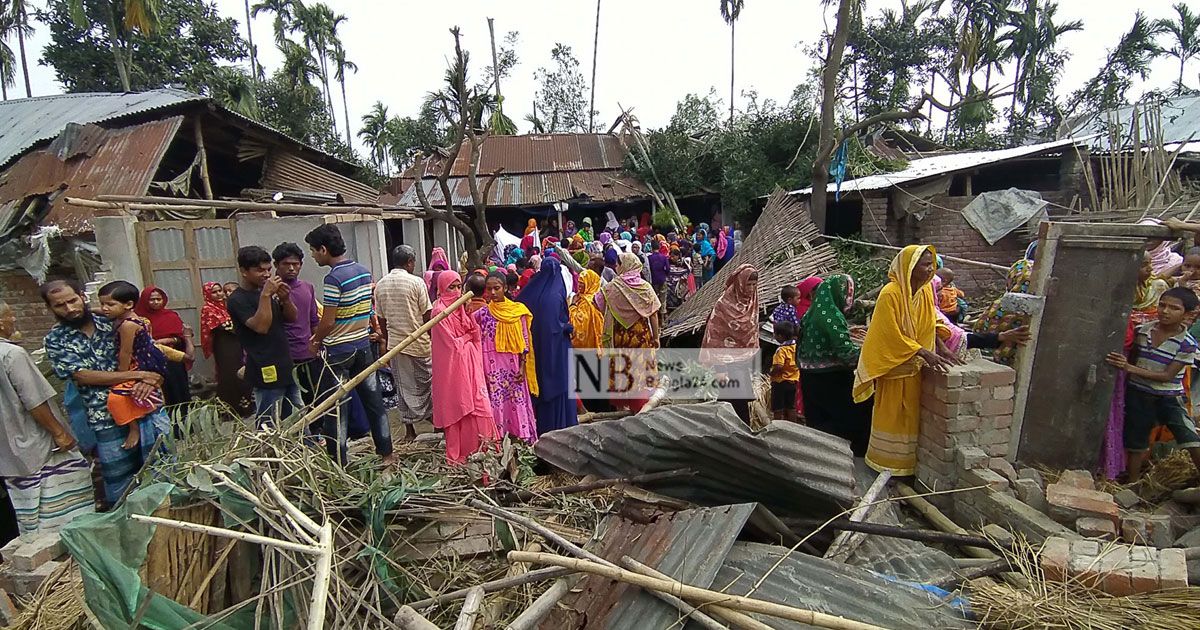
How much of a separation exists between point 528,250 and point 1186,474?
9.74 m

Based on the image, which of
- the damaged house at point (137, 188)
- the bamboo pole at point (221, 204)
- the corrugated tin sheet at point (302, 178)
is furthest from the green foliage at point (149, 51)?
the bamboo pole at point (221, 204)

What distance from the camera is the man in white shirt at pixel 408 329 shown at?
484cm

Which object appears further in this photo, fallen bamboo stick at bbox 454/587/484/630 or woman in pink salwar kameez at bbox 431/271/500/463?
woman in pink salwar kameez at bbox 431/271/500/463

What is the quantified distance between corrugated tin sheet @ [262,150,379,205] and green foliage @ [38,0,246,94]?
10.9 metres

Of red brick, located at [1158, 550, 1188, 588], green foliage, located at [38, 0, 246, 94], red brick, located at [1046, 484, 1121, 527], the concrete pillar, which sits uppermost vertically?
green foliage, located at [38, 0, 246, 94]

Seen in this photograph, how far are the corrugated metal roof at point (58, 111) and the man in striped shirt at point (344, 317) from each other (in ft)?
23.1

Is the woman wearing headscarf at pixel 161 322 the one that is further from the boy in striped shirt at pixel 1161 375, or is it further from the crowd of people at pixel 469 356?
the boy in striped shirt at pixel 1161 375

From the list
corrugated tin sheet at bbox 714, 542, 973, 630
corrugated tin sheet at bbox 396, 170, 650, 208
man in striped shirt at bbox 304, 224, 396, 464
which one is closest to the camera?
corrugated tin sheet at bbox 714, 542, 973, 630

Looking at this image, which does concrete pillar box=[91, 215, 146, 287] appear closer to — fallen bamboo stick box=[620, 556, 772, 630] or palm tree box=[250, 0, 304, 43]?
fallen bamboo stick box=[620, 556, 772, 630]

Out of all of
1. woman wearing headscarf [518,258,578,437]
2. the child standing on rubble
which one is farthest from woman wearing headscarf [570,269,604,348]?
the child standing on rubble

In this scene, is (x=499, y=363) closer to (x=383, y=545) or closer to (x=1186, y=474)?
(x=383, y=545)

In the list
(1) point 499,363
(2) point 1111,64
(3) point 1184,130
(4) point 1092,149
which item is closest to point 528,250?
(1) point 499,363

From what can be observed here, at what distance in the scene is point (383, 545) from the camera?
2207mm

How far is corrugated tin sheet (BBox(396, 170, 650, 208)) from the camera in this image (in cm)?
1641
